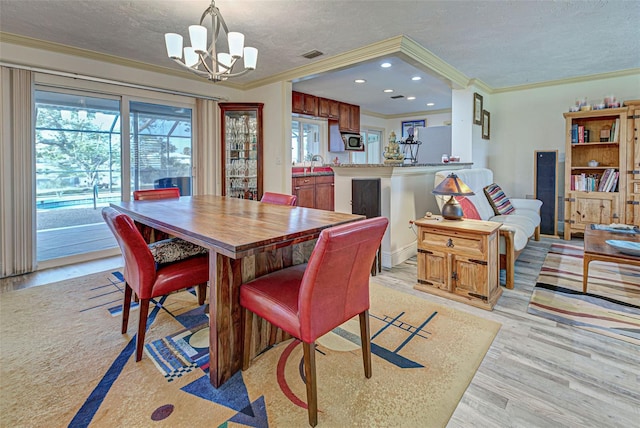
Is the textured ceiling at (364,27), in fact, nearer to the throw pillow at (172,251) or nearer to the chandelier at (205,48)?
the chandelier at (205,48)

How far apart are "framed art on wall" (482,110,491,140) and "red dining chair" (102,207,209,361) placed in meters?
4.91

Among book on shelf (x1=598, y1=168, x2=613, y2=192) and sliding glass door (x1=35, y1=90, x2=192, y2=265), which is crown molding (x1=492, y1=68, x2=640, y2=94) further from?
sliding glass door (x1=35, y1=90, x2=192, y2=265)

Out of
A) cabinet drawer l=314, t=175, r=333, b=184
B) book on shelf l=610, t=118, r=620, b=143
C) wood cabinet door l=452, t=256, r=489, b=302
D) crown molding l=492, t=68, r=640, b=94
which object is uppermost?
crown molding l=492, t=68, r=640, b=94

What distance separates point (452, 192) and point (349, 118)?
4610 millimetres

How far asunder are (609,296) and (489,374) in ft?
5.78

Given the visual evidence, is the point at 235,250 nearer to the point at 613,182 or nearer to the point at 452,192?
the point at 452,192

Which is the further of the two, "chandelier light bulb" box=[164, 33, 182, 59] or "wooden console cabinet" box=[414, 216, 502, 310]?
"wooden console cabinet" box=[414, 216, 502, 310]

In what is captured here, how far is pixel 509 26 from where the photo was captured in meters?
3.03

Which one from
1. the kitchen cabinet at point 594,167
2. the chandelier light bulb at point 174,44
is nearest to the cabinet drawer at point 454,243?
the chandelier light bulb at point 174,44

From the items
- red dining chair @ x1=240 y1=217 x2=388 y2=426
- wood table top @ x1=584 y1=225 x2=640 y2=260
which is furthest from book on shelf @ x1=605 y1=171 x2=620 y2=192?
red dining chair @ x1=240 y1=217 x2=388 y2=426

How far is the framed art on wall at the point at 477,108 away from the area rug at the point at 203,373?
139 inches

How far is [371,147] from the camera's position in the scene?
27.8 feet

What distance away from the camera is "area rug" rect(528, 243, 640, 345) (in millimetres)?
2224

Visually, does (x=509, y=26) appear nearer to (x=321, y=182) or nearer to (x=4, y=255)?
(x=321, y=182)
